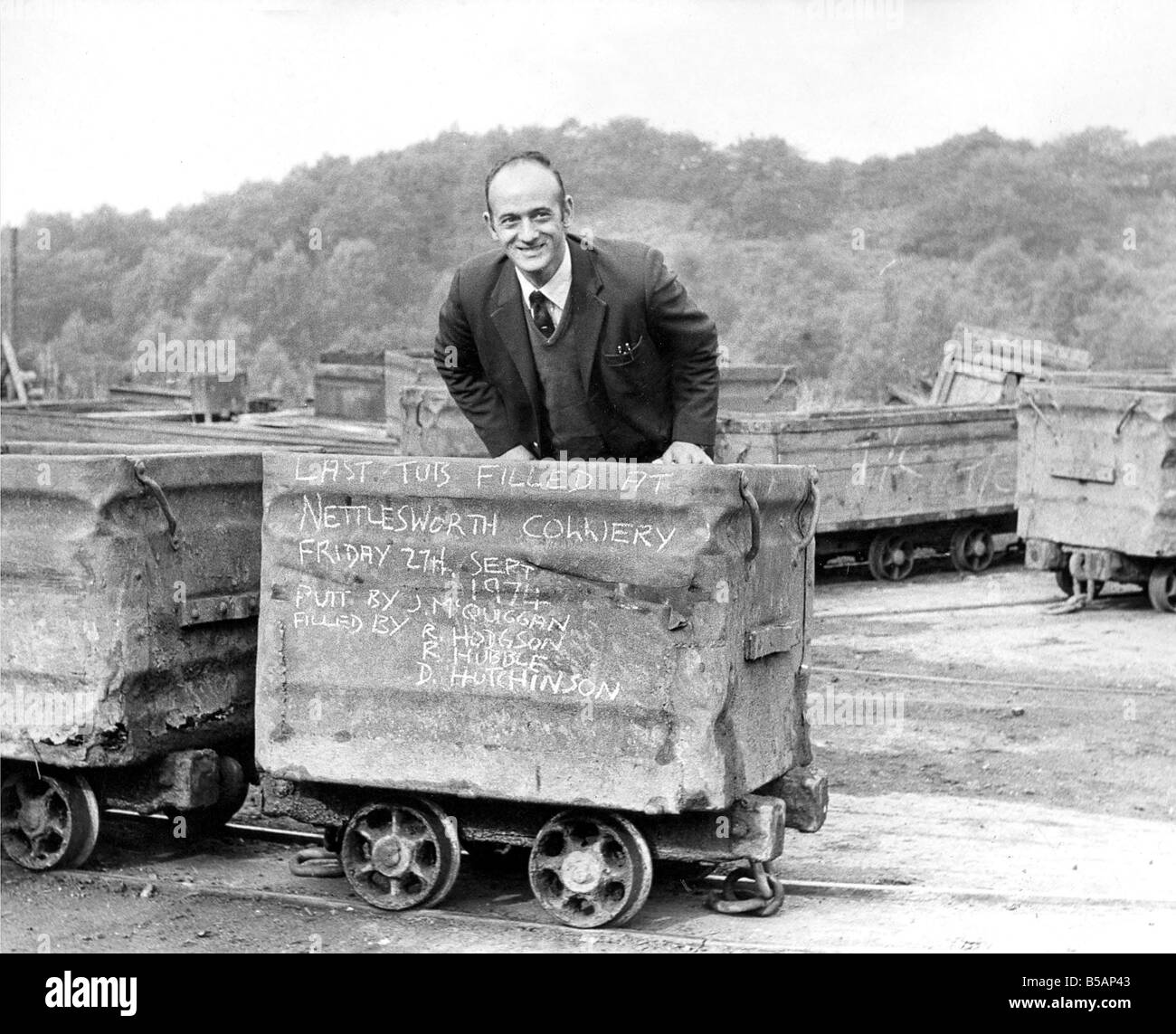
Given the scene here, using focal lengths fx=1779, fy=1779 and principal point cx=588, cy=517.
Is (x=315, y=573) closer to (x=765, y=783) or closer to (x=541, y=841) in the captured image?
(x=541, y=841)

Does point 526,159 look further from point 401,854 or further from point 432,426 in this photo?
point 432,426

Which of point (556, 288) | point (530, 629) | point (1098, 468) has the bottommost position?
point (530, 629)

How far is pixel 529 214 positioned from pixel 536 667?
1521 mm

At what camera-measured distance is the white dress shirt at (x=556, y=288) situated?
6141 millimetres

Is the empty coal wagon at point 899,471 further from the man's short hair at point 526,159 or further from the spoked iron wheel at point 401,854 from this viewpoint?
the spoked iron wheel at point 401,854

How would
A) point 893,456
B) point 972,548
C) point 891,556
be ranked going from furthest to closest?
1. point 972,548
2. point 891,556
3. point 893,456

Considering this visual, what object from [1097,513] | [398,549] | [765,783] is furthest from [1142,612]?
[398,549]

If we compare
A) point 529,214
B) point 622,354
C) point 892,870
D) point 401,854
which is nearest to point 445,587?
point 401,854

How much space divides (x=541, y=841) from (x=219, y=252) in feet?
99.6

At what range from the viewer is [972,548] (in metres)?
15.9

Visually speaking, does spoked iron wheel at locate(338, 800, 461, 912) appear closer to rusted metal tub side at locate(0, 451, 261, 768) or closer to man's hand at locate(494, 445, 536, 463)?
rusted metal tub side at locate(0, 451, 261, 768)

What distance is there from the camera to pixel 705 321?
20.4 ft

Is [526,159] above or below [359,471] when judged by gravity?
above

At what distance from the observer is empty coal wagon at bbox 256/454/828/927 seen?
557 centimetres
